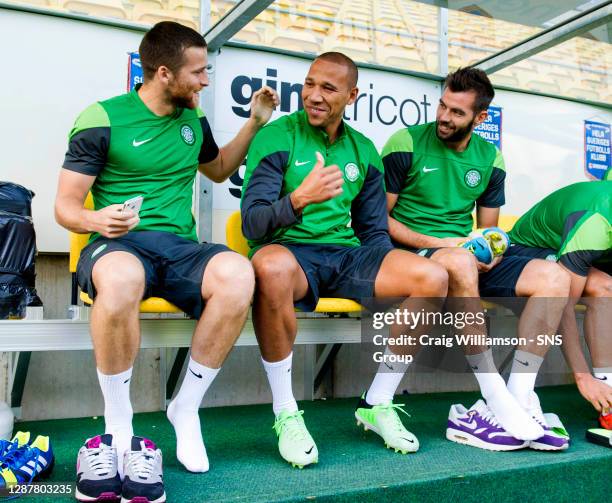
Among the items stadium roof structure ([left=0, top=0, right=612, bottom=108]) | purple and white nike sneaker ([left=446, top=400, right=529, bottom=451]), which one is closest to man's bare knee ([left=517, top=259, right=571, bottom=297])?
purple and white nike sneaker ([left=446, top=400, right=529, bottom=451])

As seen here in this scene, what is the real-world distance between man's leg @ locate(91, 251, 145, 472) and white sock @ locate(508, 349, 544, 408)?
4.04ft

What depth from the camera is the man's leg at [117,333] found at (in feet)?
5.43

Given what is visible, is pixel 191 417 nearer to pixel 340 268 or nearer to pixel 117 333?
pixel 117 333

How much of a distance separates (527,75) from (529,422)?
2.50 m

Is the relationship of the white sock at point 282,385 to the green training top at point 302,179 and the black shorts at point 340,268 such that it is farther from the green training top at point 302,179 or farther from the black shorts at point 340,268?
the green training top at point 302,179

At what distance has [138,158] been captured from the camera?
207 cm

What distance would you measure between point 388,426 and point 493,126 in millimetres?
2242

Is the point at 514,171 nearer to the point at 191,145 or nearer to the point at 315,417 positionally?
the point at 315,417

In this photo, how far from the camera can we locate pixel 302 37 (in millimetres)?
3367

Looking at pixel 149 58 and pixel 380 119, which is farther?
pixel 380 119

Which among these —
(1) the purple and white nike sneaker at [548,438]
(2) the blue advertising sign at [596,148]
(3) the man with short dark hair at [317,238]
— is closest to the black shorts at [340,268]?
(3) the man with short dark hair at [317,238]

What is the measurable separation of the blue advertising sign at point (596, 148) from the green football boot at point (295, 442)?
9.69 feet

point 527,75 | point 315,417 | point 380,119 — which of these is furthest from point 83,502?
point 527,75

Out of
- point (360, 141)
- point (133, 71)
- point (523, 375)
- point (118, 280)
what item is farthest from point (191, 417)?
point (133, 71)
